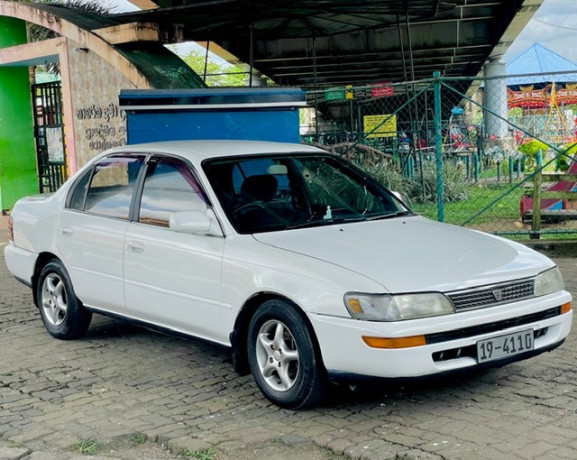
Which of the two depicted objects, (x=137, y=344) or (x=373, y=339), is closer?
(x=373, y=339)

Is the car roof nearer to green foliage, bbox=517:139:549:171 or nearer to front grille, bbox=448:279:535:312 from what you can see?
front grille, bbox=448:279:535:312

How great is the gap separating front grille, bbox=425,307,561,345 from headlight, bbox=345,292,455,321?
0.12m

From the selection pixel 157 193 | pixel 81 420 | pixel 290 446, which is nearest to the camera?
pixel 290 446

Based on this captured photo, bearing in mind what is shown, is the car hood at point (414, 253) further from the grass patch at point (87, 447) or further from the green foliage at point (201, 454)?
the grass patch at point (87, 447)

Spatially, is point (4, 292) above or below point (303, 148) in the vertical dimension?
below

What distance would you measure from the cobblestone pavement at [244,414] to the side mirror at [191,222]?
3.49ft

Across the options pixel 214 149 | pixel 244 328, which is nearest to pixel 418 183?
pixel 214 149

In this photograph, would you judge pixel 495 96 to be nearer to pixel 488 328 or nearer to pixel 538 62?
pixel 488 328

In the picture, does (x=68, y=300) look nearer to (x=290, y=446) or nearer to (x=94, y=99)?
(x=290, y=446)

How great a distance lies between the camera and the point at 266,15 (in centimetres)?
1473

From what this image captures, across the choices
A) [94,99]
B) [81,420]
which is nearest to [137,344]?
[81,420]

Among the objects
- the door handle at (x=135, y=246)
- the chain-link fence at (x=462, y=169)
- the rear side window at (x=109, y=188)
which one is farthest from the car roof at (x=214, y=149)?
the chain-link fence at (x=462, y=169)

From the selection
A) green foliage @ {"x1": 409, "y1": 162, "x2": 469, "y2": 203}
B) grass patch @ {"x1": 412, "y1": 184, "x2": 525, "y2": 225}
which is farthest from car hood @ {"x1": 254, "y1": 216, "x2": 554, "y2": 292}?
green foliage @ {"x1": 409, "y1": 162, "x2": 469, "y2": 203}

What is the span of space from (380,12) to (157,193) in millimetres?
9725
